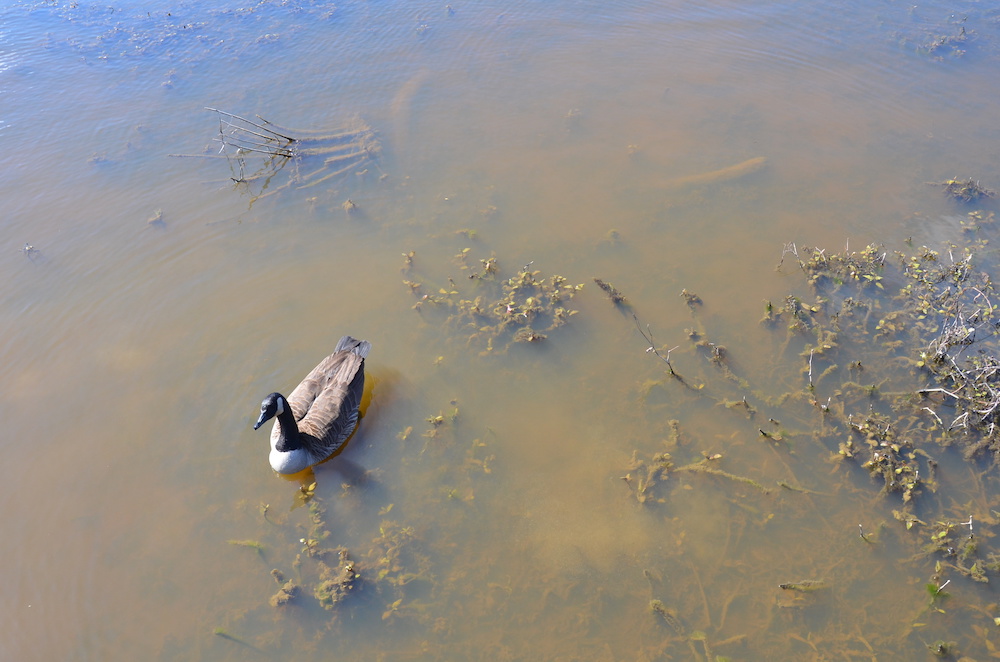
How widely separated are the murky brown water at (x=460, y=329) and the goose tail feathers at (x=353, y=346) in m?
0.48

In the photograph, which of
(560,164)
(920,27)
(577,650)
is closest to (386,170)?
Answer: (560,164)

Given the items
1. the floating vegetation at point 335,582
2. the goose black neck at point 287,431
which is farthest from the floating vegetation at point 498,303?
the floating vegetation at point 335,582

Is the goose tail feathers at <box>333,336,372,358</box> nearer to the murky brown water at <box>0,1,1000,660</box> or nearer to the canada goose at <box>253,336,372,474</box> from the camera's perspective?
the canada goose at <box>253,336,372,474</box>

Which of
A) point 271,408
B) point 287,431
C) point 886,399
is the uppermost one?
point 271,408

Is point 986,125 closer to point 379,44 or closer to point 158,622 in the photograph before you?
point 379,44

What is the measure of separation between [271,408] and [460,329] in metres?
2.91

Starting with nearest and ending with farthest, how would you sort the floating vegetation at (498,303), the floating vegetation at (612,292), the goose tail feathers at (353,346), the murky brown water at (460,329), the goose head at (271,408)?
the murky brown water at (460,329)
the goose head at (271,408)
the goose tail feathers at (353,346)
the floating vegetation at (498,303)
the floating vegetation at (612,292)

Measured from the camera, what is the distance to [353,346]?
314 inches

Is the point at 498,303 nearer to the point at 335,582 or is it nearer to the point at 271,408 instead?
the point at 271,408

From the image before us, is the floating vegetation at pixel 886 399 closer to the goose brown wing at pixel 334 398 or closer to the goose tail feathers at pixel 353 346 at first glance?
the goose brown wing at pixel 334 398

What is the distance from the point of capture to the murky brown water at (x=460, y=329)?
6.11 m

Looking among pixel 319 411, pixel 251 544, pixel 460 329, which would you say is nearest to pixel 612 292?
pixel 460 329

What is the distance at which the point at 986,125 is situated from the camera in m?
11.3

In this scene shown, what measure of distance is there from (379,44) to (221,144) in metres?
4.83
